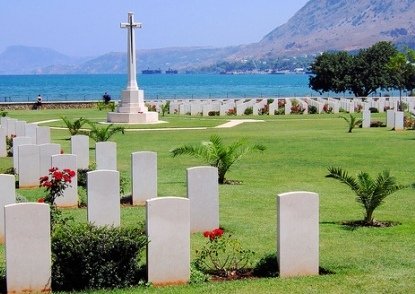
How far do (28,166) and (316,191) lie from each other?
662 centimetres

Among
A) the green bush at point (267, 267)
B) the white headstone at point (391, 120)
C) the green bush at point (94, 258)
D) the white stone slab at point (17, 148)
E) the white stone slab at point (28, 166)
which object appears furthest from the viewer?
the white headstone at point (391, 120)

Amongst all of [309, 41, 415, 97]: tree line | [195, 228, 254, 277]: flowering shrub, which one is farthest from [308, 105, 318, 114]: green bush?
[195, 228, 254, 277]: flowering shrub

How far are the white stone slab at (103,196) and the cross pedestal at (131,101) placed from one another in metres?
28.0

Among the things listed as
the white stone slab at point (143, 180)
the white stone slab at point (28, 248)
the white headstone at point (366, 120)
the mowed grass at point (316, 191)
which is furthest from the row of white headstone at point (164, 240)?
the white headstone at point (366, 120)

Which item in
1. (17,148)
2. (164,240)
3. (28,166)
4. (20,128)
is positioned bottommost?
(164,240)

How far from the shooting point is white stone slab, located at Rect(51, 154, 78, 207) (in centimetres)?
1597

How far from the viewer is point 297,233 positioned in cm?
1046

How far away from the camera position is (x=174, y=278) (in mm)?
10242

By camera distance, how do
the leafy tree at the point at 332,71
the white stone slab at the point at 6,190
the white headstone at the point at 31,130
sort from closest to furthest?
the white stone slab at the point at 6,190
the white headstone at the point at 31,130
the leafy tree at the point at 332,71

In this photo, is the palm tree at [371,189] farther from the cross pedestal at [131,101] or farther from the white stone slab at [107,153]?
the cross pedestal at [131,101]

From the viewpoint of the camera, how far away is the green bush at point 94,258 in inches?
387

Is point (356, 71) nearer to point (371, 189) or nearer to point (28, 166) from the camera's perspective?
point (28, 166)

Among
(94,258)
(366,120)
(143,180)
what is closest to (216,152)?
(143,180)

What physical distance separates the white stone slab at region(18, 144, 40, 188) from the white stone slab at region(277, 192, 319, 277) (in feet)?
32.0
